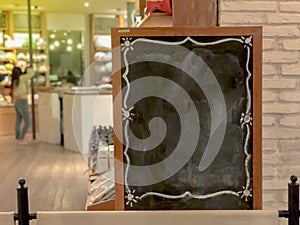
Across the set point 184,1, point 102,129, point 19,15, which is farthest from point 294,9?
point 19,15

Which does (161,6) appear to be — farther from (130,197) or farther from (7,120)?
(7,120)

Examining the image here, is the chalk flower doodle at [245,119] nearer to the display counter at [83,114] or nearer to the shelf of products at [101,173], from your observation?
the shelf of products at [101,173]

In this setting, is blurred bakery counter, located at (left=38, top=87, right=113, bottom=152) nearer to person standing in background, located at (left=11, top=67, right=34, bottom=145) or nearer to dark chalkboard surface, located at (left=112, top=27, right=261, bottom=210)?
person standing in background, located at (left=11, top=67, right=34, bottom=145)

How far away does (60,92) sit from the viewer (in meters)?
9.06

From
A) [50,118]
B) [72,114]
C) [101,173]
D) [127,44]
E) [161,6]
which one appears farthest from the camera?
[50,118]

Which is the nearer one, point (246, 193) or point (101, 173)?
point (246, 193)

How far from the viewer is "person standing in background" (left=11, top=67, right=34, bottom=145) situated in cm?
872

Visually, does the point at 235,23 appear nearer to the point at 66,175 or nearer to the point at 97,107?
the point at 66,175

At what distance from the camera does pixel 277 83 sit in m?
2.26

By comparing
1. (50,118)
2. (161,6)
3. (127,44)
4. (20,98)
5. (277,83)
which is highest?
(161,6)

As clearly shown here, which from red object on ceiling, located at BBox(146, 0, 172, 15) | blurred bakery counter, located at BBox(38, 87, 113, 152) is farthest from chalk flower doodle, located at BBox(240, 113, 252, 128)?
blurred bakery counter, located at BBox(38, 87, 113, 152)

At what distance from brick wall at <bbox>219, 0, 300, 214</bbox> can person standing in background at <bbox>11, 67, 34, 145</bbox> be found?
7090 mm

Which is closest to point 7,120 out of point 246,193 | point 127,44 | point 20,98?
point 20,98

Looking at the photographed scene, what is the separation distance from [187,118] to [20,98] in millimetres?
7432
